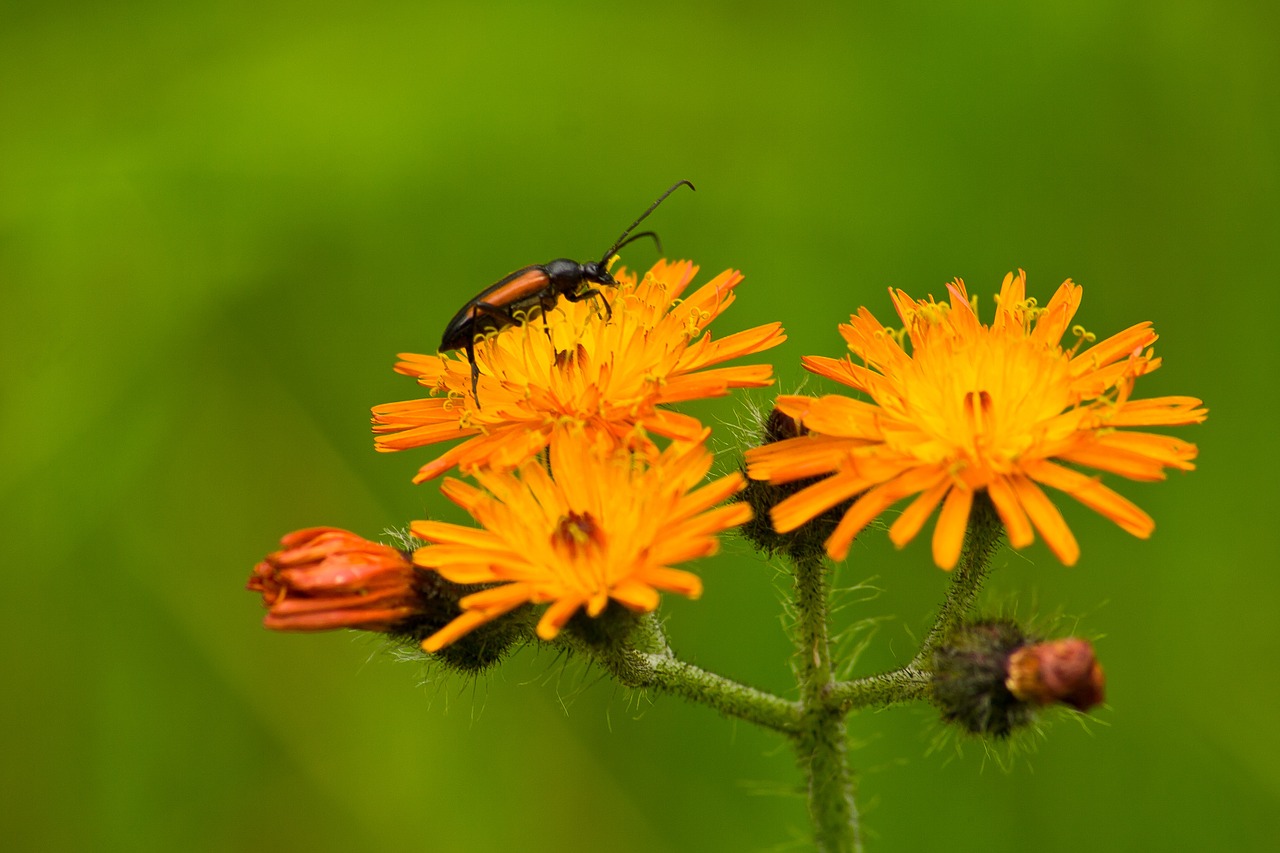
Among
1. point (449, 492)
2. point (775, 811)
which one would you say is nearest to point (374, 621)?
point (449, 492)

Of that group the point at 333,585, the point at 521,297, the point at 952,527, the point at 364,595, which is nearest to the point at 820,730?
the point at 952,527

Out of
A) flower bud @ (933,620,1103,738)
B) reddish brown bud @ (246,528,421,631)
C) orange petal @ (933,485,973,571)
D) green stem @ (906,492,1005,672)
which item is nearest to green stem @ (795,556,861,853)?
green stem @ (906,492,1005,672)

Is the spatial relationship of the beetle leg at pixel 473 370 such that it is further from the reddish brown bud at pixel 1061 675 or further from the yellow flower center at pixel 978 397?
the reddish brown bud at pixel 1061 675

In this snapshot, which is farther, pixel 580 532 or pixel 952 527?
pixel 580 532

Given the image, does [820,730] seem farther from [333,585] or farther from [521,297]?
[521,297]

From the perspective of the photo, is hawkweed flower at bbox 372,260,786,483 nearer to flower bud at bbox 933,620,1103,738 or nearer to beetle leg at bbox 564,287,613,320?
beetle leg at bbox 564,287,613,320

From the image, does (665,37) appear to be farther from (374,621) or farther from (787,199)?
(374,621)

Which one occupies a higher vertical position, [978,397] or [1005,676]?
[978,397]
